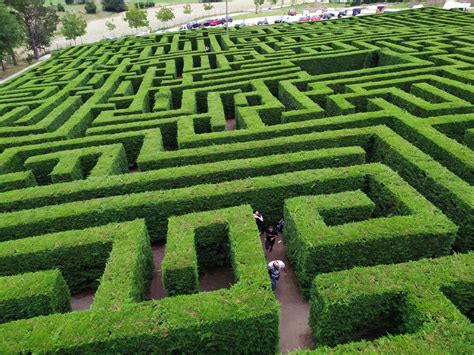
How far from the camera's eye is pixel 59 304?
8.71 meters

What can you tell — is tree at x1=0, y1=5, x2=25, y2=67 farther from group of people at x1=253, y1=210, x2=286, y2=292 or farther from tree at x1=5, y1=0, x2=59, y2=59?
group of people at x1=253, y1=210, x2=286, y2=292

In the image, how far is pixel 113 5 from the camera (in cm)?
10319

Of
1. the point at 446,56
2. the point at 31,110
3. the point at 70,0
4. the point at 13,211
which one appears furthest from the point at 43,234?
the point at 70,0

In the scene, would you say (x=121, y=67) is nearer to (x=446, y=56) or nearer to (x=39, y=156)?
(x=39, y=156)

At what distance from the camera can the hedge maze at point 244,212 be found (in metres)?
7.33

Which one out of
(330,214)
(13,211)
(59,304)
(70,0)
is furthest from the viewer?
(70,0)

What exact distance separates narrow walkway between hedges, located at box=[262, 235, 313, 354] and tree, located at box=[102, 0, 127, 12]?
114m

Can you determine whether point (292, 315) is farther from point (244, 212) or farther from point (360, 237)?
point (244, 212)

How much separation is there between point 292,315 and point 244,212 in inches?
124

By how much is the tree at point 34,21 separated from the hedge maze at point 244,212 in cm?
3690

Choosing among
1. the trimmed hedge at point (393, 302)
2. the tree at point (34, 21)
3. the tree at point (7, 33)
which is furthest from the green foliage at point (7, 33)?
the trimmed hedge at point (393, 302)

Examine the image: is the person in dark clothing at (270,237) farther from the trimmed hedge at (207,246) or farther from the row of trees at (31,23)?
→ the row of trees at (31,23)

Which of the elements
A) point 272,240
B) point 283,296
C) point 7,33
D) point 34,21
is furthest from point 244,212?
point 34,21

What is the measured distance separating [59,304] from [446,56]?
2673cm
